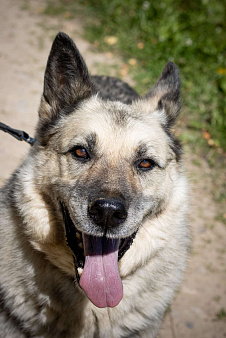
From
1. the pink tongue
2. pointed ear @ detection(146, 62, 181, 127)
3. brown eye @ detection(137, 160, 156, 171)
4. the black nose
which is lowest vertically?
the pink tongue

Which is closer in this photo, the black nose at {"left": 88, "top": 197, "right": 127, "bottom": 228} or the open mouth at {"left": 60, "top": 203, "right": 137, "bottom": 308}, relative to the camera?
the black nose at {"left": 88, "top": 197, "right": 127, "bottom": 228}

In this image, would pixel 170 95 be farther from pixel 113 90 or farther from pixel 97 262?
pixel 97 262

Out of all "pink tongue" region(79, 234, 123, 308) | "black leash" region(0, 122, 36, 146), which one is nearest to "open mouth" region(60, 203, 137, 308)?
"pink tongue" region(79, 234, 123, 308)

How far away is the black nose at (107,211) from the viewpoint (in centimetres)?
221

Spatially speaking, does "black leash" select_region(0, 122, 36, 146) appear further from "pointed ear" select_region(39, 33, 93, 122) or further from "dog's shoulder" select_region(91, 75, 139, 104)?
"dog's shoulder" select_region(91, 75, 139, 104)

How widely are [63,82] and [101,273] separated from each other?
1725mm

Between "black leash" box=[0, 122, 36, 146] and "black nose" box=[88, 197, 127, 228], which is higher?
"black leash" box=[0, 122, 36, 146]

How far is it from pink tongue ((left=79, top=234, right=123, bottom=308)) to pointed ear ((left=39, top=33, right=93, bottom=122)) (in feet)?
4.01

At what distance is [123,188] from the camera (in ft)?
7.90

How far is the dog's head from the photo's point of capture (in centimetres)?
232

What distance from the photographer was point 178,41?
22.4 ft

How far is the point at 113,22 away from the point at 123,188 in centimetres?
626

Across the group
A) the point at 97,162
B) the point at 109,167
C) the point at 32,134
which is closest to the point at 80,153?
the point at 97,162

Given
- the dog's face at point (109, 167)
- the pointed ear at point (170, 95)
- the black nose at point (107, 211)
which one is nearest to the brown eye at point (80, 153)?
the dog's face at point (109, 167)
